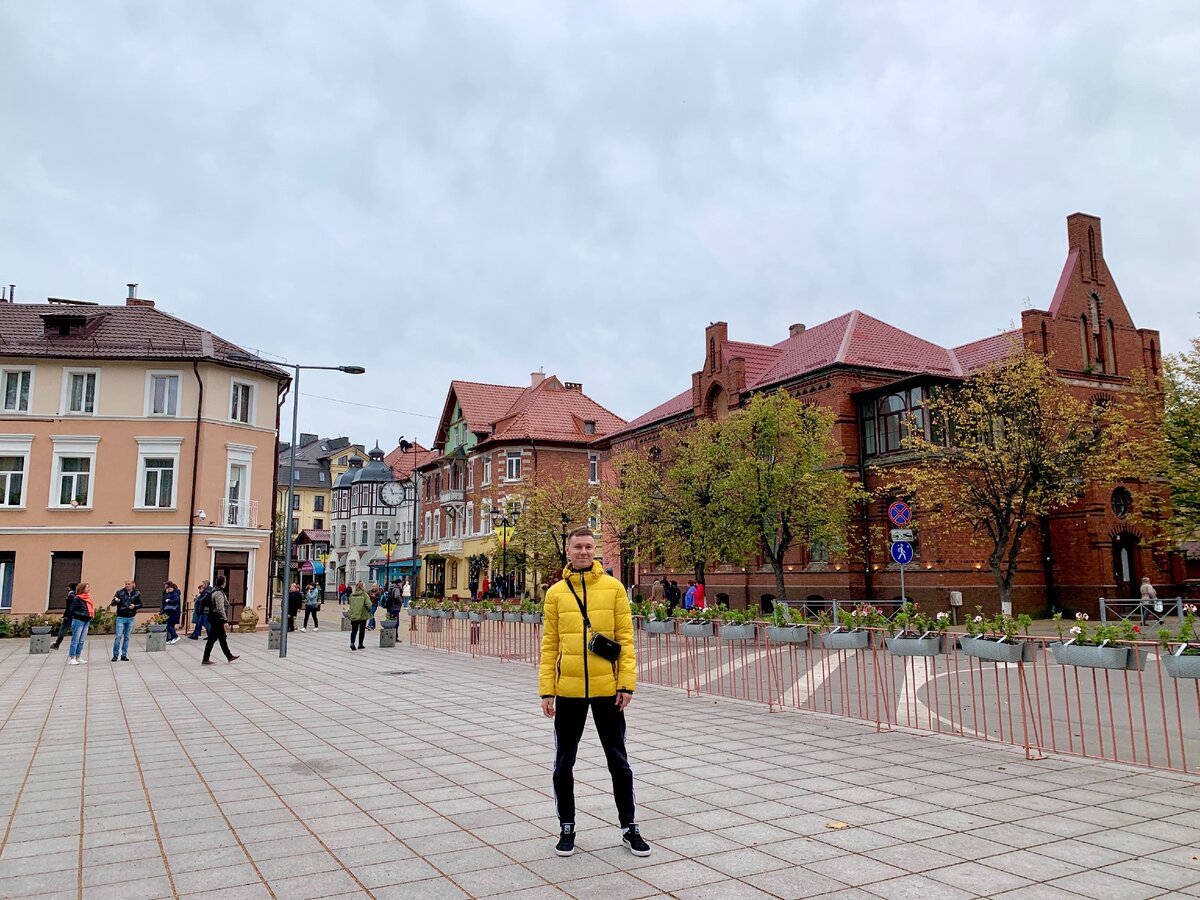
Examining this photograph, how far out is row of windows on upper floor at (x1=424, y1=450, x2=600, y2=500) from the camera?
5503 centimetres

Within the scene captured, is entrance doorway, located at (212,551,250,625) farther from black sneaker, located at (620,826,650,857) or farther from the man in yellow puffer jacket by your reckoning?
black sneaker, located at (620,826,650,857)

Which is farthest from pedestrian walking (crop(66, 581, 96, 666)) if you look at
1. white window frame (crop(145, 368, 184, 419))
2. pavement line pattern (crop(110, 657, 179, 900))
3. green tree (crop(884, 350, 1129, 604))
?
green tree (crop(884, 350, 1129, 604))

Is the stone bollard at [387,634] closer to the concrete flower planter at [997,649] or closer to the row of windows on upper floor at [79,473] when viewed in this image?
the row of windows on upper floor at [79,473]

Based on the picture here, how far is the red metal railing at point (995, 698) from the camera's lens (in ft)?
28.6

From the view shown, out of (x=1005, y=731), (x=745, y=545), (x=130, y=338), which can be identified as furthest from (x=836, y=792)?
(x=130, y=338)

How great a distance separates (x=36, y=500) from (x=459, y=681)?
24347 millimetres

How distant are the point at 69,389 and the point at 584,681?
34.1 meters

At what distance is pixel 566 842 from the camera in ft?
17.8

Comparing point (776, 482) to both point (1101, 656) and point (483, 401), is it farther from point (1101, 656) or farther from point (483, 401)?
point (483, 401)

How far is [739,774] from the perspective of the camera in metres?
7.72

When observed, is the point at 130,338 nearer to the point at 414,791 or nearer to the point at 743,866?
the point at 414,791

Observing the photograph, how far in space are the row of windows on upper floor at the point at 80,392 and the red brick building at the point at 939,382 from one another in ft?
75.9

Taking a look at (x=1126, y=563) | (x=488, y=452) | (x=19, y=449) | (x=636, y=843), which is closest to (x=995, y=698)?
(x=636, y=843)

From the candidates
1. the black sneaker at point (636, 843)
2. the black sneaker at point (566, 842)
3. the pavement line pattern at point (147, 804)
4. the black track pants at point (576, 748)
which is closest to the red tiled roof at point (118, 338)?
the pavement line pattern at point (147, 804)
